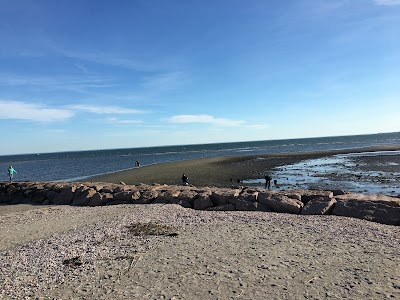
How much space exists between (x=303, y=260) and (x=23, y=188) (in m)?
19.0

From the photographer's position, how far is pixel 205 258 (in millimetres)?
8281

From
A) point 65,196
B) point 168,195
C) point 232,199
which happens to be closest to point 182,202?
point 168,195

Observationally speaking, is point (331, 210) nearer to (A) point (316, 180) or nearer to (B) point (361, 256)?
(B) point (361, 256)

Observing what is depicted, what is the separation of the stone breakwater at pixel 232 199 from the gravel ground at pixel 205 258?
0.85 metres

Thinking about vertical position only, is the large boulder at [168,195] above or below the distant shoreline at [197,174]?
above

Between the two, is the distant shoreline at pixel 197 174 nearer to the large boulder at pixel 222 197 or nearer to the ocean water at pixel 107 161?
the ocean water at pixel 107 161

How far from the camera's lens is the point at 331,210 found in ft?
40.7

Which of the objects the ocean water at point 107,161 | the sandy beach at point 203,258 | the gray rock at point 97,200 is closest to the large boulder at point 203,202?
the sandy beach at point 203,258

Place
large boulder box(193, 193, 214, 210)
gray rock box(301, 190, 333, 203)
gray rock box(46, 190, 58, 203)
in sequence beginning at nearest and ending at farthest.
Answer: gray rock box(301, 190, 333, 203) → large boulder box(193, 193, 214, 210) → gray rock box(46, 190, 58, 203)

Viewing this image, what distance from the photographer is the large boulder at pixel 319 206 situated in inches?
486

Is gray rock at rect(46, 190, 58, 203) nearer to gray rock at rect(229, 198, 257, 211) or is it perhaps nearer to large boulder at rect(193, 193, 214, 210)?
large boulder at rect(193, 193, 214, 210)

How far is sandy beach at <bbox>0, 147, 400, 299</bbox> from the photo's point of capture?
6.63m

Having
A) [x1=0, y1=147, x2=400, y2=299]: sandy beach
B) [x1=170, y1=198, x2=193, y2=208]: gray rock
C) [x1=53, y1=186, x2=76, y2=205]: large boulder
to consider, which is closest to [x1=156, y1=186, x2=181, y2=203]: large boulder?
[x1=170, y1=198, x2=193, y2=208]: gray rock

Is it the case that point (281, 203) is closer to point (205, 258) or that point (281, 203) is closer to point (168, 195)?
point (168, 195)
